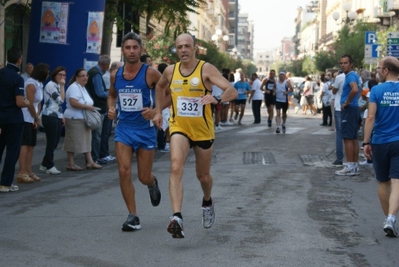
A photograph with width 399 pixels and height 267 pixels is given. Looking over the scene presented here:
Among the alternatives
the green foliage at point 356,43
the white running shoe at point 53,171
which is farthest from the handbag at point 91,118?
the green foliage at point 356,43

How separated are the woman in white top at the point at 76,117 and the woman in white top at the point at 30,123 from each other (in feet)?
4.41

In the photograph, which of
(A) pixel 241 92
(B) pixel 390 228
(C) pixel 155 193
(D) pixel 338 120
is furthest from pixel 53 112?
(A) pixel 241 92

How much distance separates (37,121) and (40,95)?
1.48 feet

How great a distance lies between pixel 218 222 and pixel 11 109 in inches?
155

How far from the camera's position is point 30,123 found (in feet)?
42.8

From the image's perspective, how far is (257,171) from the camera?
47.9 feet

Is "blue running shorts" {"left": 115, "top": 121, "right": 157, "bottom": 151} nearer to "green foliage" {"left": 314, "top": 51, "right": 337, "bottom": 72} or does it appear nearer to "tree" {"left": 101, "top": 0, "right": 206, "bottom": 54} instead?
"tree" {"left": 101, "top": 0, "right": 206, "bottom": 54}

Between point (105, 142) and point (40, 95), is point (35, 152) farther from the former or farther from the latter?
point (40, 95)

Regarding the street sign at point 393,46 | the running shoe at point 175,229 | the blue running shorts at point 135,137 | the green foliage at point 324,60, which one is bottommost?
the running shoe at point 175,229

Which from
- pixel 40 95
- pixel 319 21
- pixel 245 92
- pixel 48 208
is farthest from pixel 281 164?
pixel 319 21

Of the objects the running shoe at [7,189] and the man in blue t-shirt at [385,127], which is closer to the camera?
the man in blue t-shirt at [385,127]

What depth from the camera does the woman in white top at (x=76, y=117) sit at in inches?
582

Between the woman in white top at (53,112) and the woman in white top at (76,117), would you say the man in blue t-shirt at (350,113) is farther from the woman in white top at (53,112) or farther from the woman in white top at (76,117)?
the woman in white top at (53,112)

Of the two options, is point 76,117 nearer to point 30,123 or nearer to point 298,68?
point 30,123
